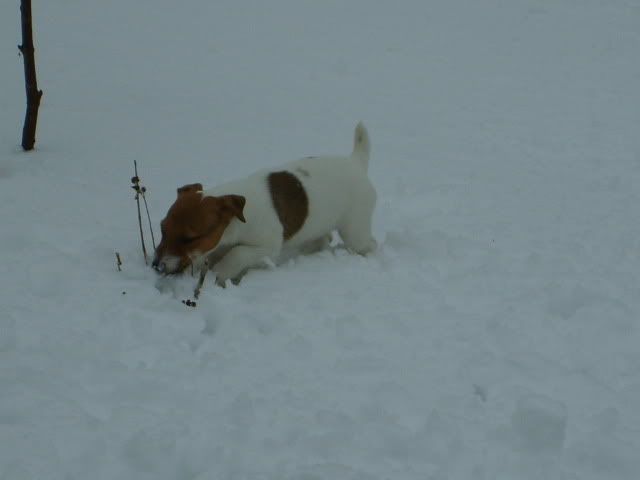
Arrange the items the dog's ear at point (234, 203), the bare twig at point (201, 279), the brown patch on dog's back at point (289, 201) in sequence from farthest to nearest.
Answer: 1. the brown patch on dog's back at point (289, 201)
2. the dog's ear at point (234, 203)
3. the bare twig at point (201, 279)

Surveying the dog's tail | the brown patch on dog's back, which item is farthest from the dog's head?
the dog's tail

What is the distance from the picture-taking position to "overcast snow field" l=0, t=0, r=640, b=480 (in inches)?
107

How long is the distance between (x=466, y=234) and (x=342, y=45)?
265 inches

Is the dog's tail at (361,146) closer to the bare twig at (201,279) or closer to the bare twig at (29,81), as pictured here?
the bare twig at (201,279)

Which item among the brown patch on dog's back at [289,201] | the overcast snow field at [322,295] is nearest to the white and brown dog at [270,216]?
the brown patch on dog's back at [289,201]

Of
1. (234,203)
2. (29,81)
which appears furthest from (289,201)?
(29,81)

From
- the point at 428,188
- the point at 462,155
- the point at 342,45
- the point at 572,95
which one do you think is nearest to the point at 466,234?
the point at 428,188

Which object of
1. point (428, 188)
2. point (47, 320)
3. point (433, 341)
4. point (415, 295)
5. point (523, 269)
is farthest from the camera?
point (428, 188)

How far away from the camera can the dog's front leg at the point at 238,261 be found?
13.7 ft

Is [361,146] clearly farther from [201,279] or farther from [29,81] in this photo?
[29,81]

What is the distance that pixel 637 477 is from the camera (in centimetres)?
273

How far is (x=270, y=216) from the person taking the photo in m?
4.42

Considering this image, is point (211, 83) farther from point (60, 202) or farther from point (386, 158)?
point (60, 202)

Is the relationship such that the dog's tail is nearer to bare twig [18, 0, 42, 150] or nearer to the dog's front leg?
the dog's front leg
